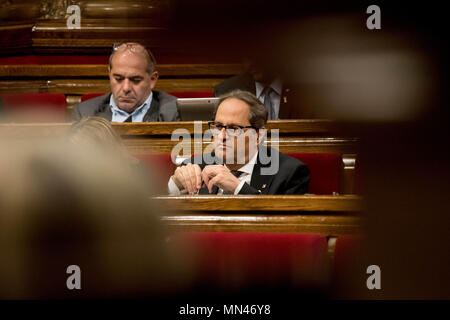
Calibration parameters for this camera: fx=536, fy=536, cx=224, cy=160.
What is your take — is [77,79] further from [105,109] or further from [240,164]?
[240,164]

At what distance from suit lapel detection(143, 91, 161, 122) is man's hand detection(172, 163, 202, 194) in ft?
0.86

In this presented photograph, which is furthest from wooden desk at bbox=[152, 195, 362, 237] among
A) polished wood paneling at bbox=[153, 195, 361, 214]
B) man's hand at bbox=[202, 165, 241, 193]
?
man's hand at bbox=[202, 165, 241, 193]

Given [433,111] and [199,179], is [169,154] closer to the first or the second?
[199,179]

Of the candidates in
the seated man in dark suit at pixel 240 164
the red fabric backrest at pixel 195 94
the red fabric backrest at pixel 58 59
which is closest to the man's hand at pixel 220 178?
→ the seated man in dark suit at pixel 240 164

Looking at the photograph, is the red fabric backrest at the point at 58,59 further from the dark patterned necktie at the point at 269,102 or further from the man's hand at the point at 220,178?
the man's hand at the point at 220,178

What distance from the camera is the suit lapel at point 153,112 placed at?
2.69 ft

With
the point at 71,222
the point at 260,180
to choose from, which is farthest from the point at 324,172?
the point at 71,222

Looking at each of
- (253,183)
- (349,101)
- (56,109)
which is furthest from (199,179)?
(56,109)

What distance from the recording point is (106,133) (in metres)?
0.32

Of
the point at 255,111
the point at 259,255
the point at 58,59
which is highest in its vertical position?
the point at 58,59

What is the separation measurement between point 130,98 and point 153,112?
0.14ft

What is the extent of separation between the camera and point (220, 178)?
547mm

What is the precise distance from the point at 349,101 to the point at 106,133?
50 cm

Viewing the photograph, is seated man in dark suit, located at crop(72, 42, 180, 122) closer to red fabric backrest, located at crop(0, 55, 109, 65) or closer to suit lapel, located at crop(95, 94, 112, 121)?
suit lapel, located at crop(95, 94, 112, 121)
